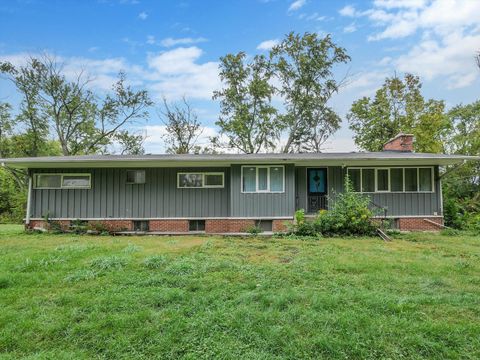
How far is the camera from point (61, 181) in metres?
11.1

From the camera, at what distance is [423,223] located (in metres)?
10.8

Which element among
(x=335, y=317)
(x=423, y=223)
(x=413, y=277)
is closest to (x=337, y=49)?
(x=423, y=223)

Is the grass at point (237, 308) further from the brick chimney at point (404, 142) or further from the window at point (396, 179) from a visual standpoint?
the brick chimney at point (404, 142)

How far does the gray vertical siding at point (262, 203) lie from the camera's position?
412 inches

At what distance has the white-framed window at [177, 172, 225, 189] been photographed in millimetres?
11078

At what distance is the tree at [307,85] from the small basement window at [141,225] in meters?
14.7

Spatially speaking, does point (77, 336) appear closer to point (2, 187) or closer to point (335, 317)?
point (335, 317)

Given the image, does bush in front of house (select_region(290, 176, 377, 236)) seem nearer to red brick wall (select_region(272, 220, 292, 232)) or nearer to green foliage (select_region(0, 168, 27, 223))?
red brick wall (select_region(272, 220, 292, 232))

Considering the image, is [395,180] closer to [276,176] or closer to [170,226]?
[276,176]

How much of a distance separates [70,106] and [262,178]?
2010 cm

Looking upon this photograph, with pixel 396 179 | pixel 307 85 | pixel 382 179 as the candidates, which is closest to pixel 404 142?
pixel 396 179

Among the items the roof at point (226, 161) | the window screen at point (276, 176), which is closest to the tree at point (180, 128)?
the roof at point (226, 161)

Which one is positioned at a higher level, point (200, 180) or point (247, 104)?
point (247, 104)

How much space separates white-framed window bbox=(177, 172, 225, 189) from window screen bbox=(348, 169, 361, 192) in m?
4.75
